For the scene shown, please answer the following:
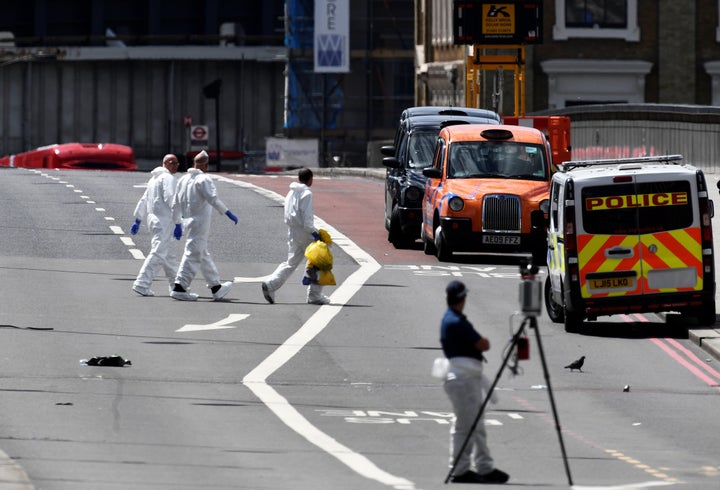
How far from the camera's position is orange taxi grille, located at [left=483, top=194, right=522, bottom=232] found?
29.1 m

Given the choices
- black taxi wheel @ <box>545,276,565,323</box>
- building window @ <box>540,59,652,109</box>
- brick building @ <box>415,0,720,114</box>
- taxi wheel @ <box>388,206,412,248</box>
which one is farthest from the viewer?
building window @ <box>540,59,652,109</box>

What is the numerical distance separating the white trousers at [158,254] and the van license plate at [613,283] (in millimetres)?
6035

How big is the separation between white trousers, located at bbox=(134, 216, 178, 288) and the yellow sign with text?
2579 cm

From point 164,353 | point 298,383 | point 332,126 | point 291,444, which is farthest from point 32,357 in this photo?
point 332,126

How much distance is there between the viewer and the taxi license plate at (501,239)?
29156mm

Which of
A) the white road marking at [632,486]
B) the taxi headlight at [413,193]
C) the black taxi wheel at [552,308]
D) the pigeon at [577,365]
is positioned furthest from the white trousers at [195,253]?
the white road marking at [632,486]

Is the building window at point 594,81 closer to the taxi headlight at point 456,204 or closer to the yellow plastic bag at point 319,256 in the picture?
the taxi headlight at point 456,204

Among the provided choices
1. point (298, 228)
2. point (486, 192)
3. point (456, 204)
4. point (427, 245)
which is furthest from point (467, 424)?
point (427, 245)

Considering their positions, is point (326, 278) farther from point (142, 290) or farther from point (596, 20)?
point (596, 20)

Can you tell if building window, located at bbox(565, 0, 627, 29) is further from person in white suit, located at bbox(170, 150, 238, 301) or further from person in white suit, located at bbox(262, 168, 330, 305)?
person in white suit, located at bbox(262, 168, 330, 305)

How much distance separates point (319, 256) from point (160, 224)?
8.46 feet

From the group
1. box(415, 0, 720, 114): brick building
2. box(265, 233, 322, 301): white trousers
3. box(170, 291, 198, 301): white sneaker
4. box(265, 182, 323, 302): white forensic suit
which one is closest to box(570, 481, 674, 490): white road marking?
box(265, 182, 323, 302): white forensic suit

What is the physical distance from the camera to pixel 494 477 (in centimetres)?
1219

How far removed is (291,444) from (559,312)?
9647mm
